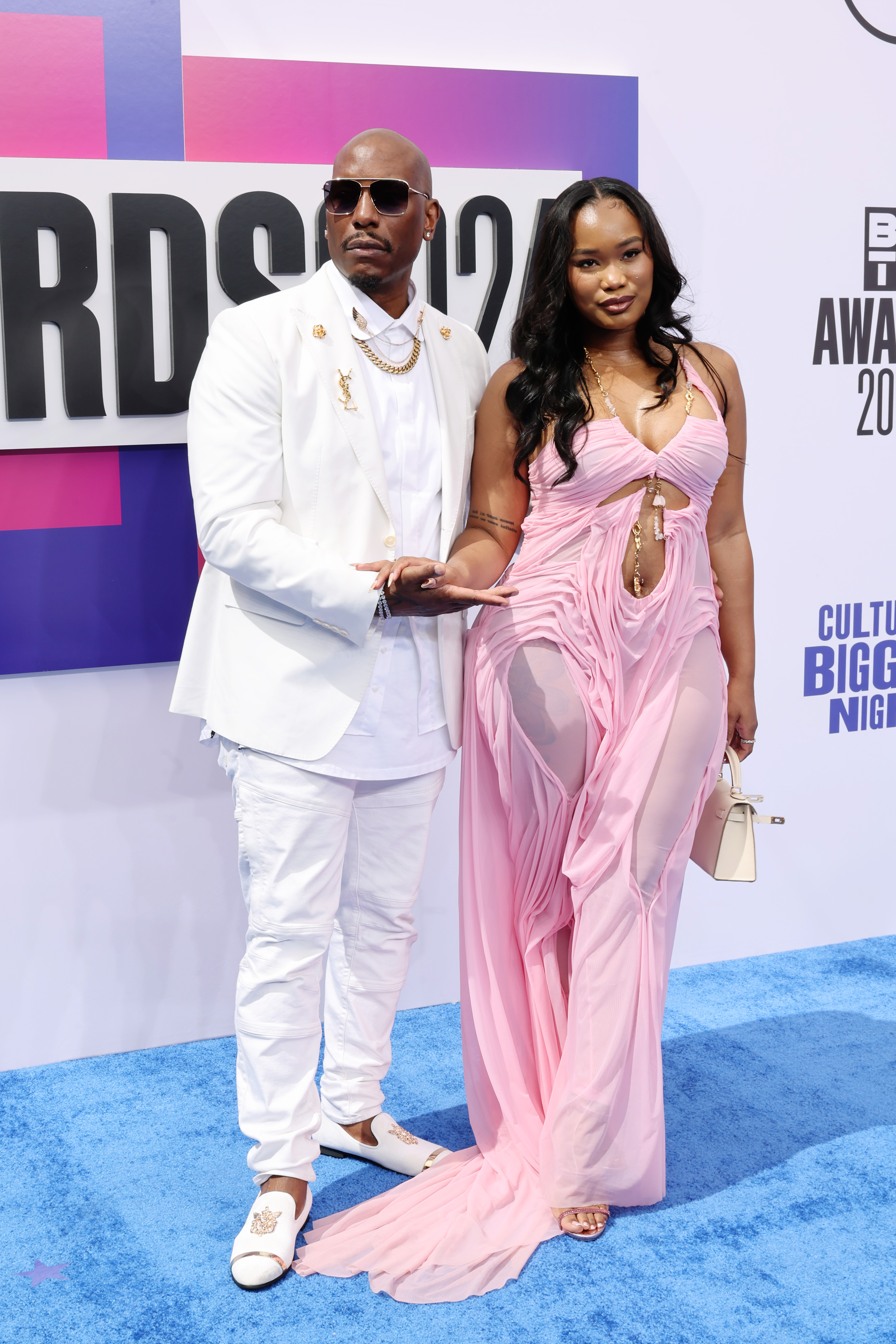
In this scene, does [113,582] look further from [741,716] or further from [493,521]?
[741,716]

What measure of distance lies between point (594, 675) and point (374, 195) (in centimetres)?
92

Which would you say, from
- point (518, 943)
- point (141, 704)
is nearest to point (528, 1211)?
point (518, 943)

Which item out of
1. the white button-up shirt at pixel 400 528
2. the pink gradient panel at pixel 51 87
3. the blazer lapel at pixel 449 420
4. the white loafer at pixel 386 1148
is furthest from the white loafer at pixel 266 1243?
the pink gradient panel at pixel 51 87

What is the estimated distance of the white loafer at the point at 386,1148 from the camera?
2555 mm

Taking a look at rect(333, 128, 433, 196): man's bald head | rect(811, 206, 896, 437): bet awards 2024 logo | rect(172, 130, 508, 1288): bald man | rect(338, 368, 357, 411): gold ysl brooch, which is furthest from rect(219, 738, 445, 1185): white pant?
rect(811, 206, 896, 437): bet awards 2024 logo

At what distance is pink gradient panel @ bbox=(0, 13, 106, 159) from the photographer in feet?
8.78

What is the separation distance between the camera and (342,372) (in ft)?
7.26

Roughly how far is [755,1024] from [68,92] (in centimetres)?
269

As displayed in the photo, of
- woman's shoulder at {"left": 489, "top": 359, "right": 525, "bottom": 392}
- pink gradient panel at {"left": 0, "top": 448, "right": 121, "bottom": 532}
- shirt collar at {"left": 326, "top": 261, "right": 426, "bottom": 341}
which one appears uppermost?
shirt collar at {"left": 326, "top": 261, "right": 426, "bottom": 341}

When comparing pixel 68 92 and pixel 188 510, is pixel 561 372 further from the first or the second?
pixel 68 92

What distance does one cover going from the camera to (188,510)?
2939 millimetres

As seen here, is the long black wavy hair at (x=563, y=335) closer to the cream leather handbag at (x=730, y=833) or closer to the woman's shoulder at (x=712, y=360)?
the woman's shoulder at (x=712, y=360)

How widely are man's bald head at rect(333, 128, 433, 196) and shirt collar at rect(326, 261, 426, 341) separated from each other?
6.6 inches

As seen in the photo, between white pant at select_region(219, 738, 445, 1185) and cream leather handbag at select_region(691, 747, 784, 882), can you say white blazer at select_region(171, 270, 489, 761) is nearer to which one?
white pant at select_region(219, 738, 445, 1185)
